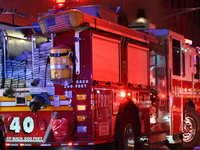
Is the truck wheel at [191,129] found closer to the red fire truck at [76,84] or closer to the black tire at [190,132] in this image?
the black tire at [190,132]

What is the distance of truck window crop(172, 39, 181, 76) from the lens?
455 inches

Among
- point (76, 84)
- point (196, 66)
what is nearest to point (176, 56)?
point (196, 66)

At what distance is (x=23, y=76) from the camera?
8.68 metres

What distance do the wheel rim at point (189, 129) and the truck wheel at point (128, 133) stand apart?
126 inches

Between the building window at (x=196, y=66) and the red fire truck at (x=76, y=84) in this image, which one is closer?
the red fire truck at (x=76, y=84)

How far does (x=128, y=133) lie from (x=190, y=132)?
13.2 feet

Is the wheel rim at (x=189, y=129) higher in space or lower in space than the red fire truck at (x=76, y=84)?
lower

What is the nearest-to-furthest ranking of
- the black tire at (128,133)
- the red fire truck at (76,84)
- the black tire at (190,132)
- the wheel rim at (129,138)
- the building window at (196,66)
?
the red fire truck at (76,84) < the black tire at (128,133) < the wheel rim at (129,138) < the black tire at (190,132) < the building window at (196,66)

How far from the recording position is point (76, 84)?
7805 mm

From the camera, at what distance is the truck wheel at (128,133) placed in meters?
8.53

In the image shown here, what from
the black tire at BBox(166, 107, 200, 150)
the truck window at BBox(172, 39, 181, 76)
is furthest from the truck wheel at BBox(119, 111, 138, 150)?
the black tire at BBox(166, 107, 200, 150)

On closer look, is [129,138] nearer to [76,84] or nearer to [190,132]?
[76,84]

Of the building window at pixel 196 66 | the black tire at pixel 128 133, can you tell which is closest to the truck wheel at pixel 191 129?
the building window at pixel 196 66

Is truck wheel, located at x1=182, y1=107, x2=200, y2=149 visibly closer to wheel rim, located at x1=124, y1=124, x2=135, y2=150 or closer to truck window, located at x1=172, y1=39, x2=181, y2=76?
truck window, located at x1=172, y1=39, x2=181, y2=76
